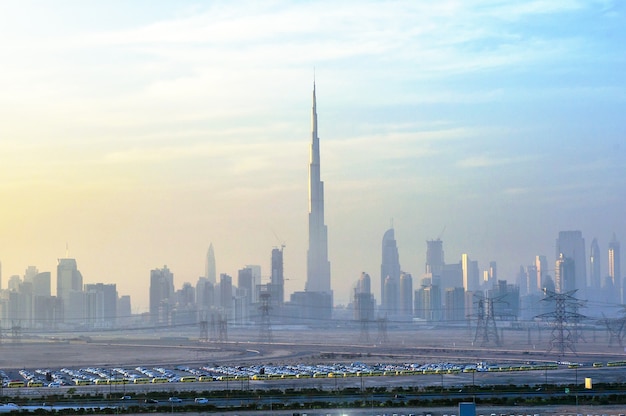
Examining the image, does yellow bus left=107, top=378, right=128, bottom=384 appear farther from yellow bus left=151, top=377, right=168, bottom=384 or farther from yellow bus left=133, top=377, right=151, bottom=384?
yellow bus left=151, top=377, right=168, bottom=384


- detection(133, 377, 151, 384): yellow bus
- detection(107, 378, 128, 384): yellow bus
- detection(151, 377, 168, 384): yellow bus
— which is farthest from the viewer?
detection(133, 377, 151, 384): yellow bus

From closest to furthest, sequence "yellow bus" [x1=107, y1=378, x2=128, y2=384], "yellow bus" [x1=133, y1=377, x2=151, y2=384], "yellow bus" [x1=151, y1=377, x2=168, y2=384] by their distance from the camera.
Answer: "yellow bus" [x1=107, y1=378, x2=128, y2=384], "yellow bus" [x1=151, y1=377, x2=168, y2=384], "yellow bus" [x1=133, y1=377, x2=151, y2=384]

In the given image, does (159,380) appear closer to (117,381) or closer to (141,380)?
(141,380)

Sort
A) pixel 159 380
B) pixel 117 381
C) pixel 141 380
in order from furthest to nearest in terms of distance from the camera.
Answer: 1. pixel 141 380
2. pixel 159 380
3. pixel 117 381

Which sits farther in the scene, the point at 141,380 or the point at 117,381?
the point at 141,380

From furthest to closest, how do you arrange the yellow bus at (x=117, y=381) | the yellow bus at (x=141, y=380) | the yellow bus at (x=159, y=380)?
the yellow bus at (x=141, y=380) < the yellow bus at (x=159, y=380) < the yellow bus at (x=117, y=381)

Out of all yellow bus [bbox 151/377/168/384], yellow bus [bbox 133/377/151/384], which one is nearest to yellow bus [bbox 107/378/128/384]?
yellow bus [bbox 133/377/151/384]

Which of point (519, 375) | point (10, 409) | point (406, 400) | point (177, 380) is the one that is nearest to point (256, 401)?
point (406, 400)

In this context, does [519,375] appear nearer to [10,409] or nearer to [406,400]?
[406,400]

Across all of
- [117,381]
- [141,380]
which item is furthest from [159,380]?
Answer: [117,381]

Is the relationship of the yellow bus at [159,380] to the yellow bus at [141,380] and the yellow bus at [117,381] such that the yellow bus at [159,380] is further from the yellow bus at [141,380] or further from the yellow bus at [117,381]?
the yellow bus at [117,381]

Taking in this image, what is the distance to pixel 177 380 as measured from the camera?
4446 inches

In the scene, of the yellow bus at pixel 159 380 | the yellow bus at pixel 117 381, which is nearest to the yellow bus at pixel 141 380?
the yellow bus at pixel 159 380

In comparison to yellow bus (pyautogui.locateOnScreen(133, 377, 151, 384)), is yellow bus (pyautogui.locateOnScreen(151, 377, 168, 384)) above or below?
above
